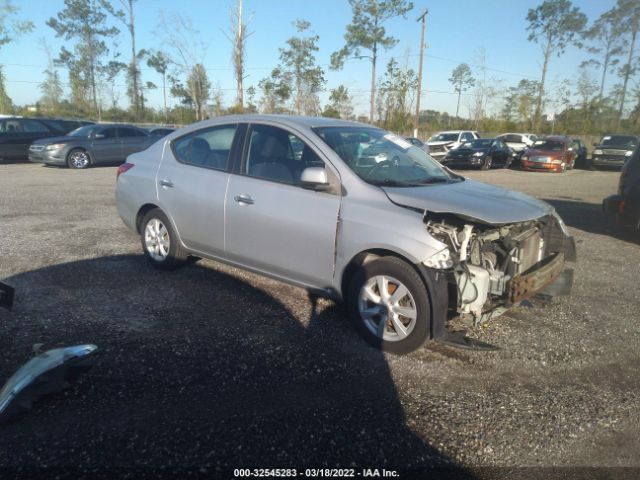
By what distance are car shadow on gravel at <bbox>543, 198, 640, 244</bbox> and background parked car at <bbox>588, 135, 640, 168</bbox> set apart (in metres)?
13.4

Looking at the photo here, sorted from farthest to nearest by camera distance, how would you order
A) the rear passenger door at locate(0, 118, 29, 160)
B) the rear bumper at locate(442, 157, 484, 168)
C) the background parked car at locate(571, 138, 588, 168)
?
the background parked car at locate(571, 138, 588, 168) < the rear bumper at locate(442, 157, 484, 168) < the rear passenger door at locate(0, 118, 29, 160)

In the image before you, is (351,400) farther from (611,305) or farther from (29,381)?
(611,305)

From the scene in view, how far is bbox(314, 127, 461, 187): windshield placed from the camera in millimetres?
3926

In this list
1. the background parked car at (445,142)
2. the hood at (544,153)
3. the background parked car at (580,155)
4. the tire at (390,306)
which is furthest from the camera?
the background parked car at (580,155)

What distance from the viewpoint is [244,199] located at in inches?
167

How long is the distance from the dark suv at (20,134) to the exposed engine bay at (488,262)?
61.7 ft

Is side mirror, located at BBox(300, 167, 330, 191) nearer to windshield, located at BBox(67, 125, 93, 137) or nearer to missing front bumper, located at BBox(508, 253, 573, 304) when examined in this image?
missing front bumper, located at BBox(508, 253, 573, 304)

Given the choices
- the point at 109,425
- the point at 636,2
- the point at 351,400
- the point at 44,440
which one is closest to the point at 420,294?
the point at 351,400

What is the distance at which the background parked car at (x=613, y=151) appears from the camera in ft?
72.9

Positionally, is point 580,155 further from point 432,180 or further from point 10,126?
point 10,126

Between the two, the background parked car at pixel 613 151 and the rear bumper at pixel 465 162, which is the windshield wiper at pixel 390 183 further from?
the background parked car at pixel 613 151

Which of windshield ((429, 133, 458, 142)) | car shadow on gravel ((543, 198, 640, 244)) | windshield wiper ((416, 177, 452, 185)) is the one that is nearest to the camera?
windshield wiper ((416, 177, 452, 185))

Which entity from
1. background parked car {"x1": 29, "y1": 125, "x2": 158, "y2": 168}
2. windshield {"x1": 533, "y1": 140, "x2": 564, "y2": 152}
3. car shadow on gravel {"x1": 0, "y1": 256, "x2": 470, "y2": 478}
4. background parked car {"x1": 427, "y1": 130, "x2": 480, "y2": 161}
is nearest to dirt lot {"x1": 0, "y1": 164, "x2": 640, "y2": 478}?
car shadow on gravel {"x1": 0, "y1": 256, "x2": 470, "y2": 478}

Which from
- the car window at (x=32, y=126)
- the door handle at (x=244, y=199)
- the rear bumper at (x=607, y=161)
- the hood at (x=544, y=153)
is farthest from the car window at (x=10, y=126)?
the rear bumper at (x=607, y=161)
